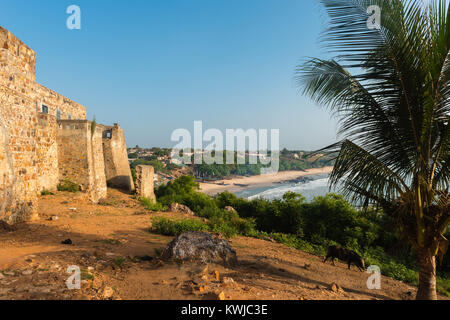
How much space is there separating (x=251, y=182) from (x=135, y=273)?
72204 mm

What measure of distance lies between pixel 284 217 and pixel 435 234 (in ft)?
28.2

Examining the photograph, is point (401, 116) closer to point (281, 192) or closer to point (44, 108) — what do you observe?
point (44, 108)

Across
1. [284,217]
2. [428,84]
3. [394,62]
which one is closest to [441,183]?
[428,84]

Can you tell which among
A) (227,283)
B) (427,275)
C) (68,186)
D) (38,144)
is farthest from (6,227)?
(427,275)

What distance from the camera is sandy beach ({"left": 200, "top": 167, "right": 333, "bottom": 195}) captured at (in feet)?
198

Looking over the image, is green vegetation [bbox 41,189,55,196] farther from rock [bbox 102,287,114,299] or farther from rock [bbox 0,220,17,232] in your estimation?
rock [bbox 102,287,114,299]

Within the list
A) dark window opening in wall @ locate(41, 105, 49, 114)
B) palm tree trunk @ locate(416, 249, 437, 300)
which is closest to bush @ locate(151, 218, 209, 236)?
palm tree trunk @ locate(416, 249, 437, 300)

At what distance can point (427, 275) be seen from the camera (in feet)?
11.1

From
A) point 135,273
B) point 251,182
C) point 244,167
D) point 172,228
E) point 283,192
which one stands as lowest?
point 251,182

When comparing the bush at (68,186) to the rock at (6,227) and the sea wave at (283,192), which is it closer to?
the rock at (6,227)

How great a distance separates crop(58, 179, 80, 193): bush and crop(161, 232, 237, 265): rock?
10.9m
